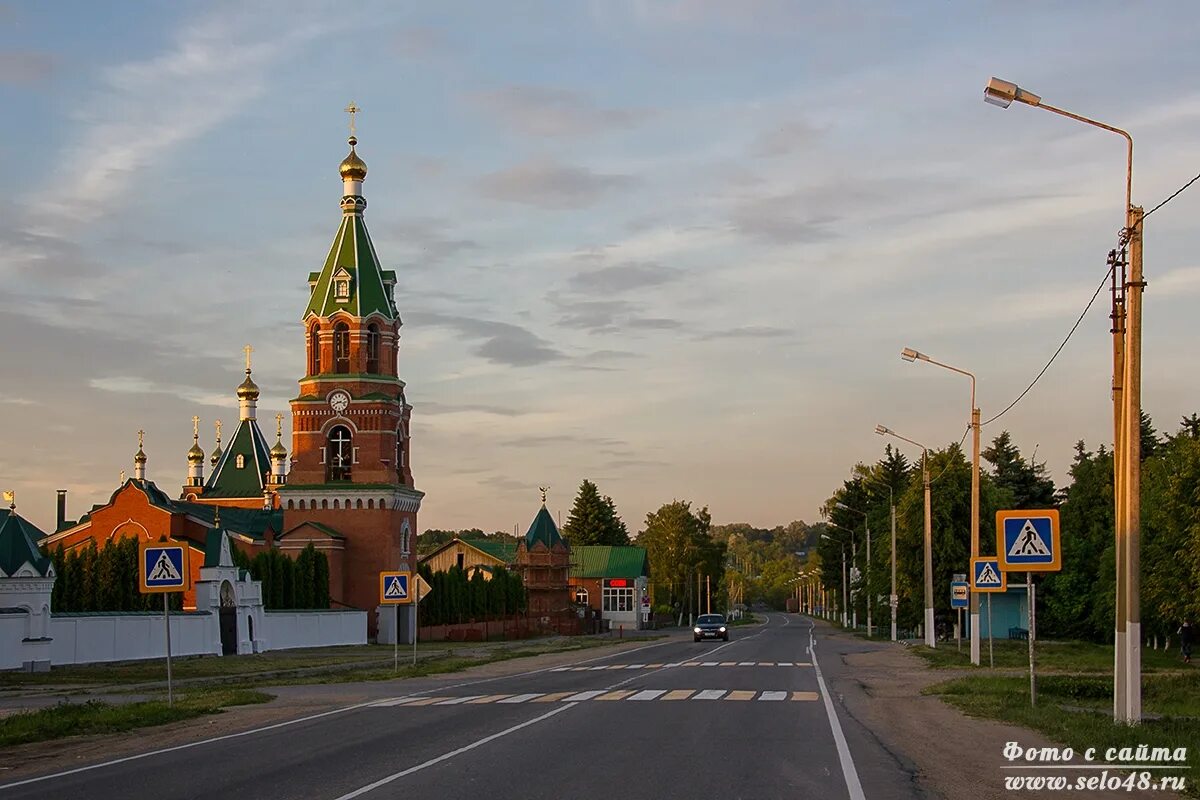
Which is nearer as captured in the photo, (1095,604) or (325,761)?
(325,761)

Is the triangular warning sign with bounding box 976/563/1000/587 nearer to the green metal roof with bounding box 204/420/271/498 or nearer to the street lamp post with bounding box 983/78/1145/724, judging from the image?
the street lamp post with bounding box 983/78/1145/724

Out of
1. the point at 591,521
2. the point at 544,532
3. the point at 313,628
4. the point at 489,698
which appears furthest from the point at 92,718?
the point at 591,521

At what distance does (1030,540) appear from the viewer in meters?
20.2

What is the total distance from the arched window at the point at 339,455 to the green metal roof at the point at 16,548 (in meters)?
30.8

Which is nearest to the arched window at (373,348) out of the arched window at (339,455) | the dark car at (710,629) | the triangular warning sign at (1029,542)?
the arched window at (339,455)

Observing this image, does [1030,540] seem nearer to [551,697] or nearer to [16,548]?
[551,697]

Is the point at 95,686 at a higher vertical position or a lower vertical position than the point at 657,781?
lower

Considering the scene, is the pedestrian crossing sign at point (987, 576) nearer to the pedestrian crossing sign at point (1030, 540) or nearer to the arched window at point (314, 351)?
the pedestrian crossing sign at point (1030, 540)

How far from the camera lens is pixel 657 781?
12992 millimetres

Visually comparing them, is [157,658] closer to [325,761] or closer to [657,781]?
[325,761]

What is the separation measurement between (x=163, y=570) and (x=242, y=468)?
7457 cm

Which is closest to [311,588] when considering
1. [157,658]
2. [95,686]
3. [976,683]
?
[157,658]

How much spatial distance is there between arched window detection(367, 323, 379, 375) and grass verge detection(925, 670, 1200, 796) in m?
45.6

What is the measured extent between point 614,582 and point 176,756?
10577cm
